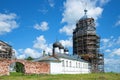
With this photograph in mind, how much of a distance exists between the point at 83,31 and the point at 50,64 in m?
37.1

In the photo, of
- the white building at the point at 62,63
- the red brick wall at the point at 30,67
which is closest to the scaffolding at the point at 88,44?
the white building at the point at 62,63

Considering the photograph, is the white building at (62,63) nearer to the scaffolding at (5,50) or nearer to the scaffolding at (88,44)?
the scaffolding at (88,44)

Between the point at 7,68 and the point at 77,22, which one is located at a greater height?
the point at 77,22

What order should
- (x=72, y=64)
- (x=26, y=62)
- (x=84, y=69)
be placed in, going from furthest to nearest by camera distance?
1. (x=84, y=69)
2. (x=72, y=64)
3. (x=26, y=62)

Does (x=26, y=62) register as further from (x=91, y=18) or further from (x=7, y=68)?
(x=91, y=18)

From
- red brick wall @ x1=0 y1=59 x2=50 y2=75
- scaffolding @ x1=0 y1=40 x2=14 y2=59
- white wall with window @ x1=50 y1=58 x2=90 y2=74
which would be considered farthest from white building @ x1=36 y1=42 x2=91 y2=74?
scaffolding @ x1=0 y1=40 x2=14 y2=59

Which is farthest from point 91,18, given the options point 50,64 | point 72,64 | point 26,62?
point 26,62

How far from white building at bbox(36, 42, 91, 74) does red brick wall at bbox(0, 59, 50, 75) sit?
9.71ft

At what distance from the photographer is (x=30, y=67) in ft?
135

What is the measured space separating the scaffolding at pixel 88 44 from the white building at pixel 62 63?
11.5 feet

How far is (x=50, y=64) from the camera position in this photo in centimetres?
4731

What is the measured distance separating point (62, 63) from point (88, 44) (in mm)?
25397

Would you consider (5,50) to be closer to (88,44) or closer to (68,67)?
(68,67)

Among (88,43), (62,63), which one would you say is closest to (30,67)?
(62,63)
